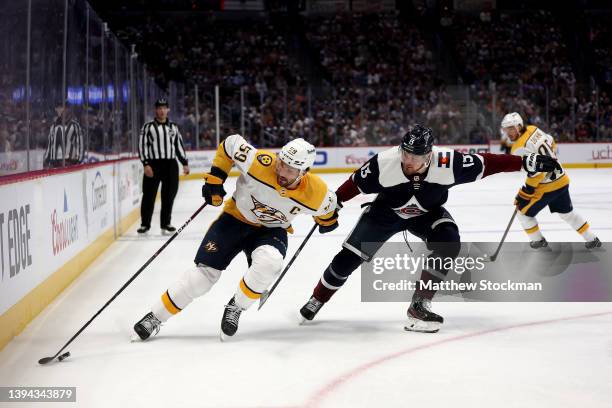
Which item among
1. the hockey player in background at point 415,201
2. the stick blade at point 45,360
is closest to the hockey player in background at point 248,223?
the hockey player in background at point 415,201

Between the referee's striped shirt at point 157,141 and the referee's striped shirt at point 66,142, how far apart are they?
148cm

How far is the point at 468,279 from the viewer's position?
17.4 ft

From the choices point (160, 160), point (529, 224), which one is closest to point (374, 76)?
point (160, 160)

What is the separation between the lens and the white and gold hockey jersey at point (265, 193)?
4.00m

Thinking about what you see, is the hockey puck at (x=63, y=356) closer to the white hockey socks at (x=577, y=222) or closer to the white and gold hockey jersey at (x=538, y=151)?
the white and gold hockey jersey at (x=538, y=151)

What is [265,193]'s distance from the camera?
401 centimetres

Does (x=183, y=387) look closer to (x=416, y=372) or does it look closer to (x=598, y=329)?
(x=416, y=372)

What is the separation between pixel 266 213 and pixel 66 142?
264 cm

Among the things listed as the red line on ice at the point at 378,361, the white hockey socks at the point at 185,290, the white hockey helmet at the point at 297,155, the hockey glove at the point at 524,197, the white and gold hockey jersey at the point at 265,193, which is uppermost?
the white hockey helmet at the point at 297,155

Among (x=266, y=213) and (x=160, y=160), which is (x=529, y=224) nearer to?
(x=266, y=213)

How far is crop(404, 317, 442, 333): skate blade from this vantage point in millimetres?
4148

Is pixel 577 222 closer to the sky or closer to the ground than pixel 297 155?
closer to the ground

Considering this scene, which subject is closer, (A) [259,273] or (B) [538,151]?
(A) [259,273]

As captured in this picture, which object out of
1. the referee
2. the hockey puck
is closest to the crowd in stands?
the referee
